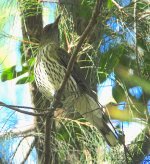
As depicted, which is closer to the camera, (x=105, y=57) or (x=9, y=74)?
(x=105, y=57)

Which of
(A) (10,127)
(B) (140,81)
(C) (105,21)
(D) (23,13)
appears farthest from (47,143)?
(B) (140,81)

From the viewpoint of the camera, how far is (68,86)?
10.0ft

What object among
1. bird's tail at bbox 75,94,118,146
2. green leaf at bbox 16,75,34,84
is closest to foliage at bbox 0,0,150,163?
bird's tail at bbox 75,94,118,146

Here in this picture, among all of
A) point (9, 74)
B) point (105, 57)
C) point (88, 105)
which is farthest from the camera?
point (9, 74)

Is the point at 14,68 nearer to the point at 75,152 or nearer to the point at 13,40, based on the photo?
the point at 13,40

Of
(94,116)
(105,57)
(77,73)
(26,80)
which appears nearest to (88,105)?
(94,116)

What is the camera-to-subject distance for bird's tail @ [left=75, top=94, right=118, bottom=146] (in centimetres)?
298

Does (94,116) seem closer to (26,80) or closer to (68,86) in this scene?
(68,86)

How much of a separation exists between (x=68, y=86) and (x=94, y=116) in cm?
27

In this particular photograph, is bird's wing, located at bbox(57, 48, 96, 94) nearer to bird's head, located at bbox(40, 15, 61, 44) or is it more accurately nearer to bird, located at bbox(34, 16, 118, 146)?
bird, located at bbox(34, 16, 118, 146)

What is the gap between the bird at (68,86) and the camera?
2988mm

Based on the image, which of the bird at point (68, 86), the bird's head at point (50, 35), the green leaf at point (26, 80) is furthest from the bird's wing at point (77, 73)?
the green leaf at point (26, 80)

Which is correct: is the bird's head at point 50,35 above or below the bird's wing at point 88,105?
above

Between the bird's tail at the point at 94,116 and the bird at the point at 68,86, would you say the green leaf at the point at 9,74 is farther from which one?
the bird's tail at the point at 94,116
